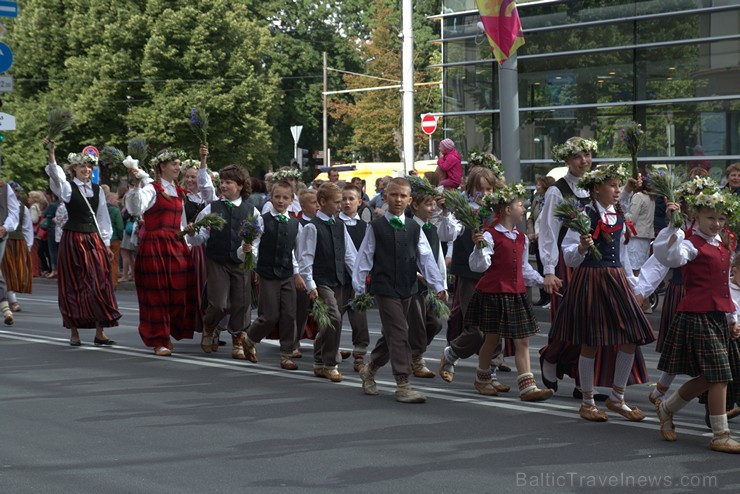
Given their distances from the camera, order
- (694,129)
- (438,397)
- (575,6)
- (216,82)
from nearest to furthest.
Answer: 1. (438,397)
2. (694,129)
3. (575,6)
4. (216,82)

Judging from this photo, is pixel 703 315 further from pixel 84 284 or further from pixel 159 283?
pixel 84 284

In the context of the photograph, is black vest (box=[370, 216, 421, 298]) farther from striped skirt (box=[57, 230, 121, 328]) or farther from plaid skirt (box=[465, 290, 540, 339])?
striped skirt (box=[57, 230, 121, 328])

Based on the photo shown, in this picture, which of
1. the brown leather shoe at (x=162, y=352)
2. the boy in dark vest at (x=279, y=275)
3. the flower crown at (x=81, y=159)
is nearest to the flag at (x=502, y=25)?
the boy in dark vest at (x=279, y=275)

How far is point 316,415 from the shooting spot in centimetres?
865

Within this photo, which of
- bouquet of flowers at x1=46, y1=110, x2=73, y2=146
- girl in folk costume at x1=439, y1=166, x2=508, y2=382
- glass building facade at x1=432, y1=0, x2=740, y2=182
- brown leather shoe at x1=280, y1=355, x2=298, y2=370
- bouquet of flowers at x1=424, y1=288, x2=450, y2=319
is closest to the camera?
bouquet of flowers at x1=424, y1=288, x2=450, y2=319

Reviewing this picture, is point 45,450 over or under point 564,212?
under

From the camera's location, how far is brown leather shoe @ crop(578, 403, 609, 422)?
8273 millimetres

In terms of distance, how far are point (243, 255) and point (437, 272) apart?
108 inches

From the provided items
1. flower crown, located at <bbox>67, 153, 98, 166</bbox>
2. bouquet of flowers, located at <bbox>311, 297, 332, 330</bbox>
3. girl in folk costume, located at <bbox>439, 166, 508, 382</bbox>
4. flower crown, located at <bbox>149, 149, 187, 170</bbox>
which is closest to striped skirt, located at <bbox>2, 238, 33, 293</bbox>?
flower crown, located at <bbox>67, 153, 98, 166</bbox>

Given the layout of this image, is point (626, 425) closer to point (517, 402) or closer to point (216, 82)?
point (517, 402)

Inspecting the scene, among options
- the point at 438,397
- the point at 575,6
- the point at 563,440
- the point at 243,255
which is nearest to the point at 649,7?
the point at 575,6

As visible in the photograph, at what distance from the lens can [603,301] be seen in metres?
8.23

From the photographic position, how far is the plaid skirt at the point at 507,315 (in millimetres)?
9086

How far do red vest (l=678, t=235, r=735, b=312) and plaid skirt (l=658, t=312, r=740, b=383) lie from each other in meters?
0.06
